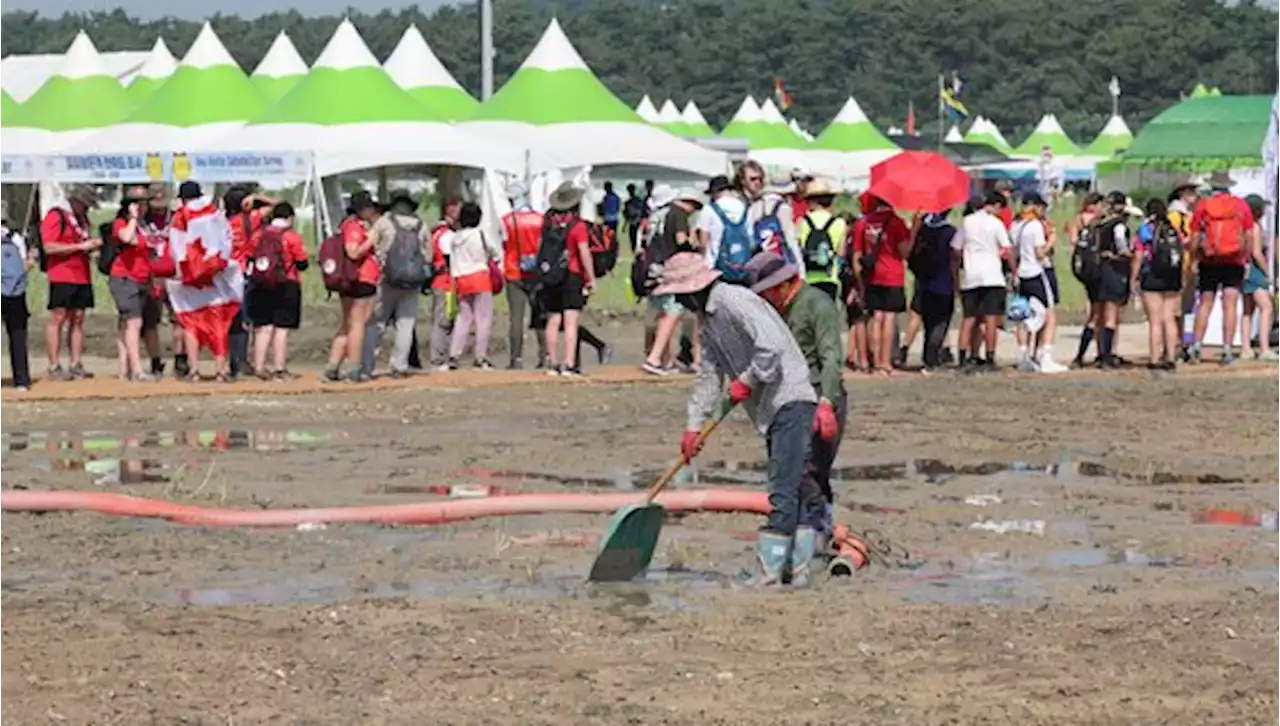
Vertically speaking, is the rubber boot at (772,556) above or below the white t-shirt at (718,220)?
below

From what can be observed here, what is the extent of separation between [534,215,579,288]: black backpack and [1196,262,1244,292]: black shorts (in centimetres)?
577

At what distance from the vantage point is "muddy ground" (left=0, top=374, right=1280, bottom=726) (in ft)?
27.1

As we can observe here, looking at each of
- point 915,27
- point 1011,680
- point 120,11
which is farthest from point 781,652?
point 120,11

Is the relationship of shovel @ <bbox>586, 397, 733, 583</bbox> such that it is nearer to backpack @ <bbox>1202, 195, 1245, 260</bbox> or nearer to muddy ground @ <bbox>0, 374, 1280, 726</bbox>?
muddy ground @ <bbox>0, 374, 1280, 726</bbox>

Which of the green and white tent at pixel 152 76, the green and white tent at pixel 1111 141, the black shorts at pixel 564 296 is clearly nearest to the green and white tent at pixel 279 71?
the green and white tent at pixel 152 76

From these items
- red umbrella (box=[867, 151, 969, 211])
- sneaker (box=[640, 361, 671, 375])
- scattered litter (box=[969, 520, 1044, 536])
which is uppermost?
red umbrella (box=[867, 151, 969, 211])

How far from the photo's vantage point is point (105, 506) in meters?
13.2

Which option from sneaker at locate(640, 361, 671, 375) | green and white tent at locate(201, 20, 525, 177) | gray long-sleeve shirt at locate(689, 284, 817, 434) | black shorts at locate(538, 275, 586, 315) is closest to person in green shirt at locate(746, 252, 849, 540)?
gray long-sleeve shirt at locate(689, 284, 817, 434)

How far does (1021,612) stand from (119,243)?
12.1 meters

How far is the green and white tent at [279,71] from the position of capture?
47.2 meters

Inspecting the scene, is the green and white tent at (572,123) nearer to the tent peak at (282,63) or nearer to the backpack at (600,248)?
the tent peak at (282,63)

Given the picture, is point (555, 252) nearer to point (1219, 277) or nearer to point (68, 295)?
point (68, 295)

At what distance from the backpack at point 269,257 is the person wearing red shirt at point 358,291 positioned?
55cm

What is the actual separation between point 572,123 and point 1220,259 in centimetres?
1655
